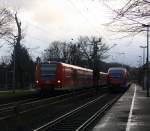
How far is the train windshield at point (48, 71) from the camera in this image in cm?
4594

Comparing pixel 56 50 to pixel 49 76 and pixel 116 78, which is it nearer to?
pixel 116 78

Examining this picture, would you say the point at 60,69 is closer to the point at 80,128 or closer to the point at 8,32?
the point at 8,32

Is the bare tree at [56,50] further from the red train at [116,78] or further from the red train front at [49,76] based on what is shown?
the red train front at [49,76]

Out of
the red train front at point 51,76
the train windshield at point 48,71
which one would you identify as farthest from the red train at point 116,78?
the train windshield at point 48,71

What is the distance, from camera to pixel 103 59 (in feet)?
414

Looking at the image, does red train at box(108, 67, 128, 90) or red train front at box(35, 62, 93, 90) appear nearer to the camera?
red train front at box(35, 62, 93, 90)

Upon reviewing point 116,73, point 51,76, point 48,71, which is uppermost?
point 116,73

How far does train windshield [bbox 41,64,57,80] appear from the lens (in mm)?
45938

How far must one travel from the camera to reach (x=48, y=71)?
46.2 meters

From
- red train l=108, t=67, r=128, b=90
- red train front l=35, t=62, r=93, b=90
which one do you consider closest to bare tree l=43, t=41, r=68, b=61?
red train l=108, t=67, r=128, b=90

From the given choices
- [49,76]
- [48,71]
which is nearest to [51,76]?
[49,76]

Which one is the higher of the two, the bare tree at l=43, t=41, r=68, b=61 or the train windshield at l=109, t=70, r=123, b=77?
the bare tree at l=43, t=41, r=68, b=61

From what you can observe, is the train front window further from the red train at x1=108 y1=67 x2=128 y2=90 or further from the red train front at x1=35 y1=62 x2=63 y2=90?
the red train front at x1=35 y1=62 x2=63 y2=90

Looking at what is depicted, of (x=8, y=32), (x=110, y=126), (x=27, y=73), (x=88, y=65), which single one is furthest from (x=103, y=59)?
(x=110, y=126)
